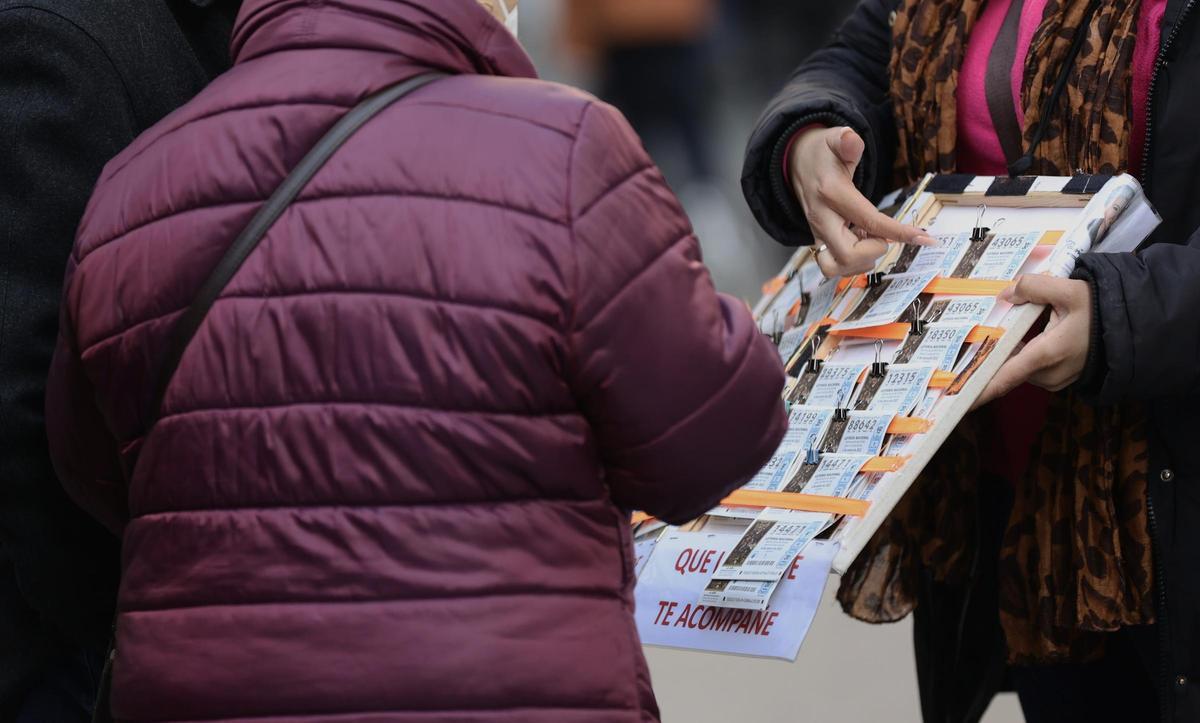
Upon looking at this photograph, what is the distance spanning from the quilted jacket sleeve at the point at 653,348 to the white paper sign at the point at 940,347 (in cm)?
39

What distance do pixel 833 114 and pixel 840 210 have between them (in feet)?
0.51

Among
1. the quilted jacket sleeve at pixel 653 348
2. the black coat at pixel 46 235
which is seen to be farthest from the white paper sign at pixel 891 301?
the black coat at pixel 46 235

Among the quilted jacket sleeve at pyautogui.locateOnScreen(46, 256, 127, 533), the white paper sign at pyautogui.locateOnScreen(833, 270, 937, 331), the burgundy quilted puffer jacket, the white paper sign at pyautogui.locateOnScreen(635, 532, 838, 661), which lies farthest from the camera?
the white paper sign at pyautogui.locateOnScreen(833, 270, 937, 331)

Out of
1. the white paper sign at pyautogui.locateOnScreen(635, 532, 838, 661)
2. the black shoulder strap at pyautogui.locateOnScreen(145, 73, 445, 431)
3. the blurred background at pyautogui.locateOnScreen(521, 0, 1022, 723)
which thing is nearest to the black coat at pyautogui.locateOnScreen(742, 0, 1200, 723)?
the white paper sign at pyautogui.locateOnScreen(635, 532, 838, 661)

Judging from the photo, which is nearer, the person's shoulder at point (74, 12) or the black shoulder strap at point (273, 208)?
the black shoulder strap at point (273, 208)

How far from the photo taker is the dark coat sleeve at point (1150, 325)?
1.54m

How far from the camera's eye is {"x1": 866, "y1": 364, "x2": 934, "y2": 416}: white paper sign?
1.58m

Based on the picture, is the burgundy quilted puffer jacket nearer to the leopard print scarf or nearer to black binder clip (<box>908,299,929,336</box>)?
black binder clip (<box>908,299,929,336</box>)

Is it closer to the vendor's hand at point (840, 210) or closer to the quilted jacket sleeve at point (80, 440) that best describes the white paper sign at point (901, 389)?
the vendor's hand at point (840, 210)

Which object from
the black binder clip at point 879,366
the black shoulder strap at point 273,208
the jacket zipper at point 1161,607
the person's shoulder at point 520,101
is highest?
the person's shoulder at point 520,101

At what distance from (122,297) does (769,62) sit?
4.38m

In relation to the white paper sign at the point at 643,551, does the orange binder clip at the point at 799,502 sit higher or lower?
higher

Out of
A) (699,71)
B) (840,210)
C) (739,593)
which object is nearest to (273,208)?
(739,593)

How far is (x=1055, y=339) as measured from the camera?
1.56 meters
